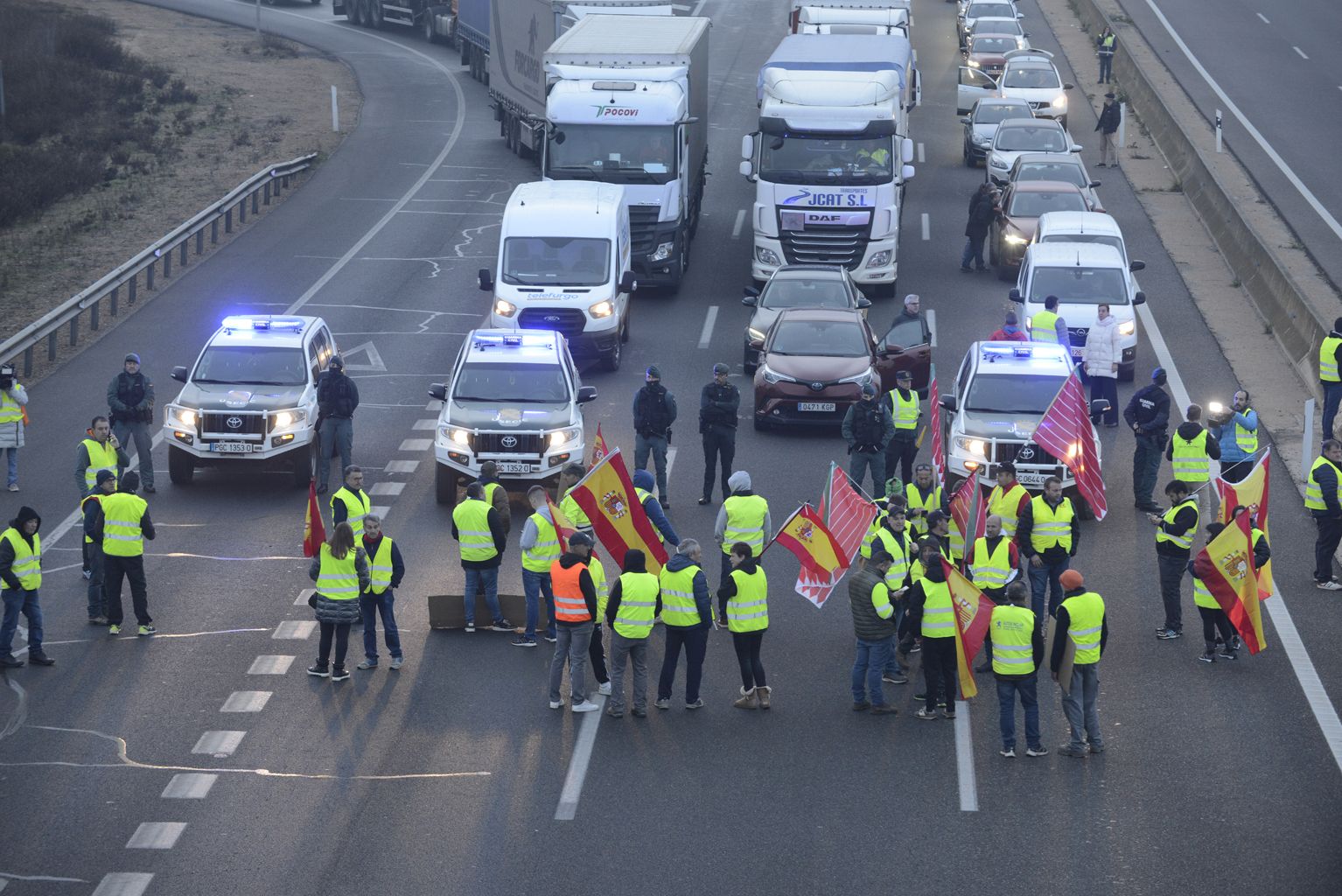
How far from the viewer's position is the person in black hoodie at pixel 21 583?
17.0 meters

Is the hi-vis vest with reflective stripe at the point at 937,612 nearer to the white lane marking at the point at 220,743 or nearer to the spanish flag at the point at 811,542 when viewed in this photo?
the spanish flag at the point at 811,542

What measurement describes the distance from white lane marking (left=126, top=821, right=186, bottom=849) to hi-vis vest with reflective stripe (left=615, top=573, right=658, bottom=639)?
3985 mm

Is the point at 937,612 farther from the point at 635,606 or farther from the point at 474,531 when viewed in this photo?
the point at 474,531

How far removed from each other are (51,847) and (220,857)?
130 centimetres

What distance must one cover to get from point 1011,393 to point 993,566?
6.47 metres

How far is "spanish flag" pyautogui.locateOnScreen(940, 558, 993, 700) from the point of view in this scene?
15.9 metres

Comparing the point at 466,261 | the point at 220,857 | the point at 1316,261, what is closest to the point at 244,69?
the point at 466,261

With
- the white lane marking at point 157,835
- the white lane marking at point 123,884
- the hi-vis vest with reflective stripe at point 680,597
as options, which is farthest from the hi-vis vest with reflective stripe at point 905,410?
the white lane marking at point 123,884

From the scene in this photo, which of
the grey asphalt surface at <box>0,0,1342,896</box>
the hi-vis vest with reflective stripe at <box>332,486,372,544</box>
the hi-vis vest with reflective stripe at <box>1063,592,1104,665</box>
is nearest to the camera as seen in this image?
the grey asphalt surface at <box>0,0,1342,896</box>

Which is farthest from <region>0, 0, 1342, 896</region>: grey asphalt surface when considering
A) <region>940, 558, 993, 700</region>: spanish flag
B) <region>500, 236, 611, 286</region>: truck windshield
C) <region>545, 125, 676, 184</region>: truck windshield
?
<region>545, 125, 676, 184</region>: truck windshield

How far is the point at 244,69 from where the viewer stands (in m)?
58.6

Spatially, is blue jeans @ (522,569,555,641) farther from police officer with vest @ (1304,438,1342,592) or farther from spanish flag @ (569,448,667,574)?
police officer with vest @ (1304,438,1342,592)

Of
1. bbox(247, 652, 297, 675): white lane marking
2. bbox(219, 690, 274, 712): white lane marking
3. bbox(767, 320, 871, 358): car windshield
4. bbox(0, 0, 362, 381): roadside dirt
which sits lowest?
bbox(0, 0, 362, 381): roadside dirt

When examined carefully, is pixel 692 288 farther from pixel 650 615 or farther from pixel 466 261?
pixel 650 615
